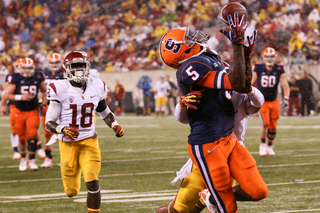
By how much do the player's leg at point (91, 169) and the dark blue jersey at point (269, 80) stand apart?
5.11 m

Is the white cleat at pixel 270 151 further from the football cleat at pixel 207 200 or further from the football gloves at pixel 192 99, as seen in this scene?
the football gloves at pixel 192 99

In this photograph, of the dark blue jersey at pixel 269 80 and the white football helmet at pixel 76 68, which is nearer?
the white football helmet at pixel 76 68

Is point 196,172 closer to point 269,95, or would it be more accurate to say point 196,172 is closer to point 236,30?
point 236,30

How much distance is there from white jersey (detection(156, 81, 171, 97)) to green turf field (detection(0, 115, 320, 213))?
5.58 metres

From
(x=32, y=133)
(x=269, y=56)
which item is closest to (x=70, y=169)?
(x=32, y=133)

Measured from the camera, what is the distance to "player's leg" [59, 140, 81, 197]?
14.9 feet

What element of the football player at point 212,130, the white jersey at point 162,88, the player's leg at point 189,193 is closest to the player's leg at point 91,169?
the player's leg at point 189,193

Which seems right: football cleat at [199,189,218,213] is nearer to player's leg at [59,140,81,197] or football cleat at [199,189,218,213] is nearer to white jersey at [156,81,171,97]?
player's leg at [59,140,81,197]

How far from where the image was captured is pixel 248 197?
3348 millimetres

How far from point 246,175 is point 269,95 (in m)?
6.02

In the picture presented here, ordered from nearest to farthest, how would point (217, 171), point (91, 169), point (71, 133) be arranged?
point (217, 171) < point (71, 133) < point (91, 169)

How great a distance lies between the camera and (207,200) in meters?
3.47

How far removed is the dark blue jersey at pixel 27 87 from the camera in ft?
26.2

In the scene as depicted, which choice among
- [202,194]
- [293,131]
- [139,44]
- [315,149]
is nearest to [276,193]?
[202,194]
